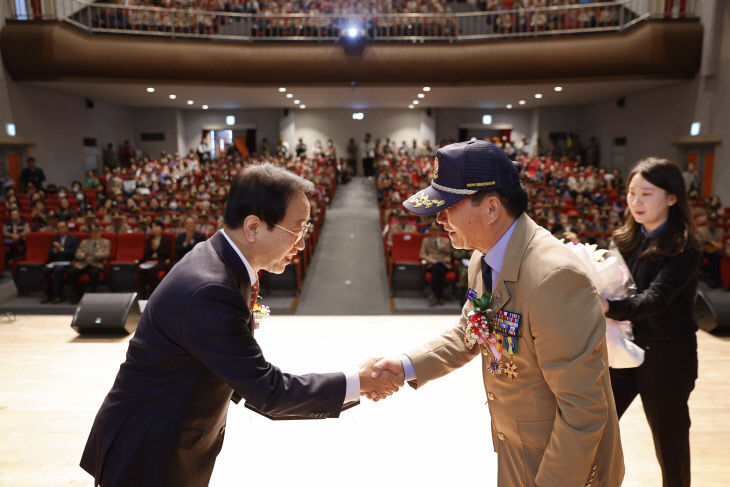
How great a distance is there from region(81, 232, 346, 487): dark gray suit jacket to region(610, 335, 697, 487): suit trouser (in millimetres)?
1598

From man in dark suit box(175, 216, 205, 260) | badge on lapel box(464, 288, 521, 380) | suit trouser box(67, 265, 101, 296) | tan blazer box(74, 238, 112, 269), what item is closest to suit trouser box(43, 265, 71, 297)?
suit trouser box(67, 265, 101, 296)

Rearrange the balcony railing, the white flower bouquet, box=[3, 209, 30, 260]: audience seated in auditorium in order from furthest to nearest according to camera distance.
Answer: the balcony railing
box=[3, 209, 30, 260]: audience seated in auditorium
the white flower bouquet

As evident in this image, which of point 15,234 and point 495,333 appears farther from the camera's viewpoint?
point 15,234

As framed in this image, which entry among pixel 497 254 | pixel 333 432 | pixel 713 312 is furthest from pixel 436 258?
pixel 497 254

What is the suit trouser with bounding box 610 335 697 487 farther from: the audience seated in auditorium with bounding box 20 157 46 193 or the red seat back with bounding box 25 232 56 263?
the audience seated in auditorium with bounding box 20 157 46 193

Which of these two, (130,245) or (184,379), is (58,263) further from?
(184,379)

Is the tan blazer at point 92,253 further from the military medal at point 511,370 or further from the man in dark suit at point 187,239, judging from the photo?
the military medal at point 511,370

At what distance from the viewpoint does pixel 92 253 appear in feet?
26.4

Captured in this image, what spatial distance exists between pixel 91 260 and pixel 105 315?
3.00 m

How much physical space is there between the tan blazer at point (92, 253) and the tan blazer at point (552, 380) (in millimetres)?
7820

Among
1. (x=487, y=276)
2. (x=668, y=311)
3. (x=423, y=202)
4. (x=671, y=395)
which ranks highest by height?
(x=423, y=202)

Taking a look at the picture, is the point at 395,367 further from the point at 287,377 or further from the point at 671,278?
the point at 671,278

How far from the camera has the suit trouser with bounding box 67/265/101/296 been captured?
772 cm

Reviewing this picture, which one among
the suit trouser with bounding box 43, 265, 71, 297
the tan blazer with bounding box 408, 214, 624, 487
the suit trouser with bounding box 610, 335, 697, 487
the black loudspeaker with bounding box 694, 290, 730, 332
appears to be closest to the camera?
the tan blazer with bounding box 408, 214, 624, 487
